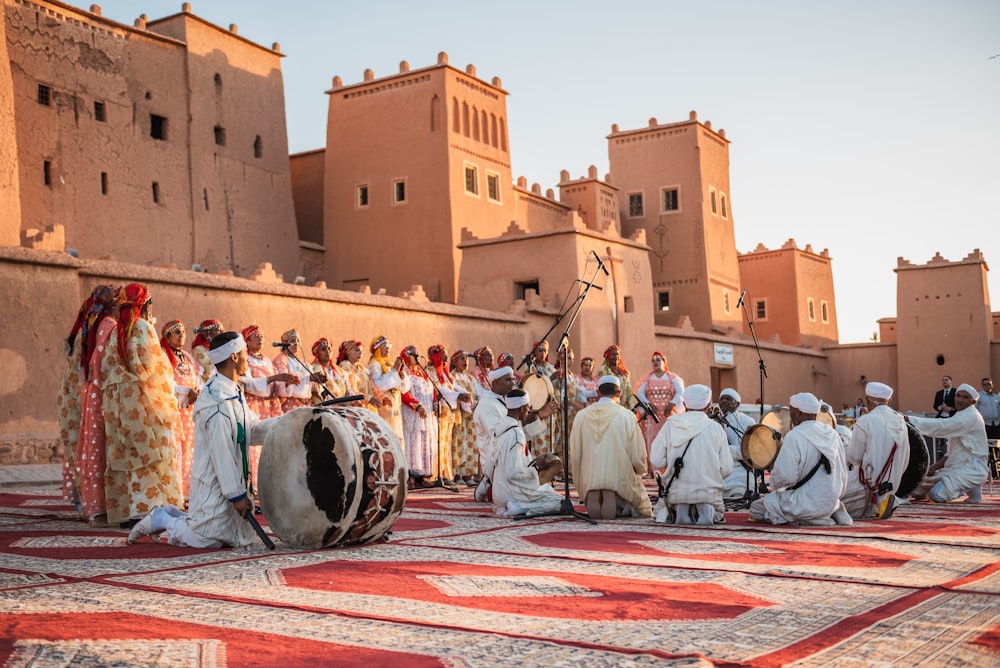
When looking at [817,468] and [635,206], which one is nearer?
[817,468]

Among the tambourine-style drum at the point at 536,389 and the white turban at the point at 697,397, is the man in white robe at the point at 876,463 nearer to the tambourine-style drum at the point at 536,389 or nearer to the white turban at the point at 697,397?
the white turban at the point at 697,397

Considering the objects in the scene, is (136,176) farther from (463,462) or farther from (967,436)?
(967,436)

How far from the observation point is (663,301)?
34.0 metres

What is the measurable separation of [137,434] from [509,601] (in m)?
4.33

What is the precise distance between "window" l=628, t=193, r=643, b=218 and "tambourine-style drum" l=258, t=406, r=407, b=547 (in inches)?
1136

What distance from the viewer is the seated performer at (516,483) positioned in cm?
889

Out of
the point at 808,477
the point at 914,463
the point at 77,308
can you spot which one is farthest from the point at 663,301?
the point at 808,477

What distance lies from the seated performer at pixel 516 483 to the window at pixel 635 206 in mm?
26237

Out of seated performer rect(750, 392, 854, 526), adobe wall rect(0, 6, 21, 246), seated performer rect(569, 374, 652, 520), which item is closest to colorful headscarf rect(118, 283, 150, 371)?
seated performer rect(569, 374, 652, 520)

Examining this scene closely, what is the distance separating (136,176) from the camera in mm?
24266

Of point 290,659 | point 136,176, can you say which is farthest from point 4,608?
point 136,176

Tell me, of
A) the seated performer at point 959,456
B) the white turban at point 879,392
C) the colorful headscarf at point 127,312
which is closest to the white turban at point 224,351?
the colorful headscarf at point 127,312

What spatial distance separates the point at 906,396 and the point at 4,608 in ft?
104

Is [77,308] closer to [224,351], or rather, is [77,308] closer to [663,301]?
[224,351]
